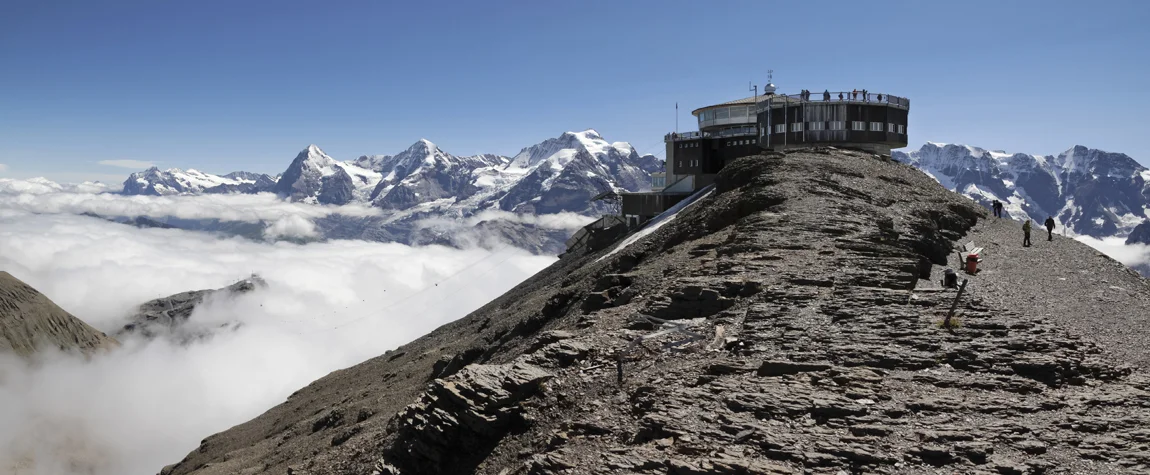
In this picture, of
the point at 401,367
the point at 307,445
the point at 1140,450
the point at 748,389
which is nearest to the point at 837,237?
the point at 748,389

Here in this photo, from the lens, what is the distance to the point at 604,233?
76312mm

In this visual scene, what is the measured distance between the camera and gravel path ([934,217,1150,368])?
22.2 meters

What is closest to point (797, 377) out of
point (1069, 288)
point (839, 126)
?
point (1069, 288)

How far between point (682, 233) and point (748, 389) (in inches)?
874

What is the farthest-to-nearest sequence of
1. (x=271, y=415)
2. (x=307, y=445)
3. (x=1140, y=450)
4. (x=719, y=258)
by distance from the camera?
(x=271, y=415), (x=307, y=445), (x=719, y=258), (x=1140, y=450)

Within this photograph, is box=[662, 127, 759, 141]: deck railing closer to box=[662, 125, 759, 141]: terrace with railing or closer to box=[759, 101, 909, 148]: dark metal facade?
box=[662, 125, 759, 141]: terrace with railing

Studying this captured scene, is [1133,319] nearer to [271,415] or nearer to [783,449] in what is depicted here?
[783,449]

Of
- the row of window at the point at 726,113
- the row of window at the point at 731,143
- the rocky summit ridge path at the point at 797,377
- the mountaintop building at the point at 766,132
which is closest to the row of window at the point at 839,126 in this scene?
the mountaintop building at the point at 766,132

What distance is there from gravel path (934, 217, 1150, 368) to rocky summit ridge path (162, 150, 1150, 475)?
A: 0.67 ft

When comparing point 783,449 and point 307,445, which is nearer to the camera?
point 783,449

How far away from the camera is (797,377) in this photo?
1916 centimetres

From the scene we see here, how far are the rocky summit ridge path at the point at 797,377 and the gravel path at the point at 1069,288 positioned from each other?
8.1 inches

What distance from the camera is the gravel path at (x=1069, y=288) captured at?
72.9 feet

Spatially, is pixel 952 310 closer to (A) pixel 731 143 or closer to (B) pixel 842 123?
(B) pixel 842 123
